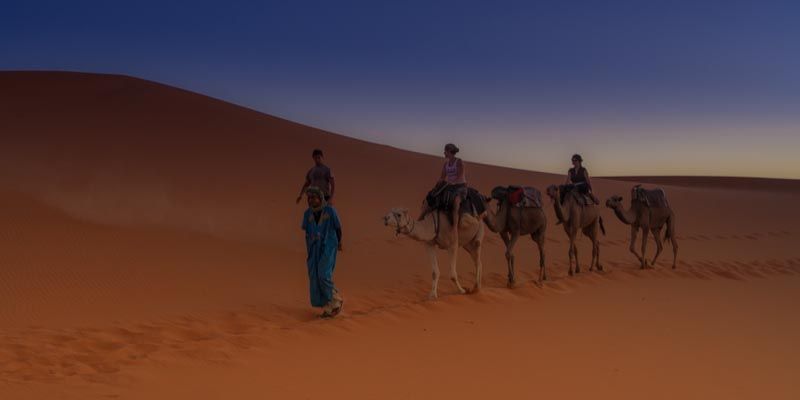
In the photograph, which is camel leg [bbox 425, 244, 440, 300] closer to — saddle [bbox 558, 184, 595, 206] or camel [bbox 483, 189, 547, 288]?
camel [bbox 483, 189, 547, 288]

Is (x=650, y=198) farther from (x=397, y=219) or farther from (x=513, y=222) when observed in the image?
(x=397, y=219)

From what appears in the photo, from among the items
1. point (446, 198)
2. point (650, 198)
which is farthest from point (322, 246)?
point (650, 198)

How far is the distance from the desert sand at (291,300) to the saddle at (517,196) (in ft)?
4.96

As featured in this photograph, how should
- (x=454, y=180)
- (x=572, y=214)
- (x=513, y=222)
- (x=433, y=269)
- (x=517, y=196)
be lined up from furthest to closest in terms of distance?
1. (x=572, y=214)
2. (x=513, y=222)
3. (x=517, y=196)
4. (x=454, y=180)
5. (x=433, y=269)

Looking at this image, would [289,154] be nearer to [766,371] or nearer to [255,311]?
[255,311]

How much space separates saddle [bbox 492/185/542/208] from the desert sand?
151 centimetres

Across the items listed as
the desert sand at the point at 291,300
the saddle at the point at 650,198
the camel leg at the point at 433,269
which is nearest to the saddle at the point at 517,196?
the desert sand at the point at 291,300

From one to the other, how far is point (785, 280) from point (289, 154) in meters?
21.4

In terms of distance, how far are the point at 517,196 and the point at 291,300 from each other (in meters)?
4.47

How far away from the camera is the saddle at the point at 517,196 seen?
11414 mm

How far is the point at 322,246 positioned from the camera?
27.5 feet

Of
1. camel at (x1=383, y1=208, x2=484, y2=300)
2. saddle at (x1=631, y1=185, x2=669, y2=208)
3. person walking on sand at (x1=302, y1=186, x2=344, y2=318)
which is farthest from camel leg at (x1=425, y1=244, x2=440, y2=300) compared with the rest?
saddle at (x1=631, y1=185, x2=669, y2=208)

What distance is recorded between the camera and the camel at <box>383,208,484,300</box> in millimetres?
9070

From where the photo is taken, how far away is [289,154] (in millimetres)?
29250
